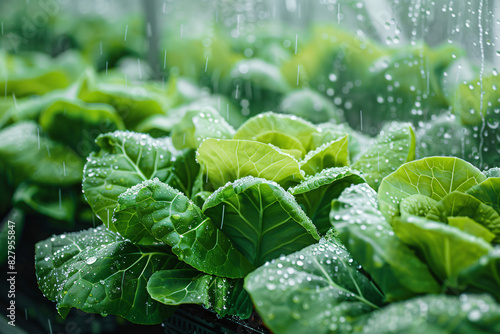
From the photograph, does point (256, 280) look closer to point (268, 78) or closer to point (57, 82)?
point (268, 78)

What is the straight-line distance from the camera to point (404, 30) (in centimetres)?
108

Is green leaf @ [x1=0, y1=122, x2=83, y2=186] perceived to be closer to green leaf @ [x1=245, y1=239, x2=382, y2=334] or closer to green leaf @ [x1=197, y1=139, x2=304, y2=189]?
green leaf @ [x1=197, y1=139, x2=304, y2=189]

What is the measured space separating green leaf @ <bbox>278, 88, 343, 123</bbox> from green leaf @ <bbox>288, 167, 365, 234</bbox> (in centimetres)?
59

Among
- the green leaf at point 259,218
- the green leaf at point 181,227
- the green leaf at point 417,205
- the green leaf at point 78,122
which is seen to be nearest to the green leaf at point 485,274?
the green leaf at point 417,205

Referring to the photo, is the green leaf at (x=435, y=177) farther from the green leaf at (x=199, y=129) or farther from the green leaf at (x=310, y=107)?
the green leaf at (x=310, y=107)

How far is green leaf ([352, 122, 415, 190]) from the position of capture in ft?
2.42

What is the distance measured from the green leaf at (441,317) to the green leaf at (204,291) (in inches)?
9.5

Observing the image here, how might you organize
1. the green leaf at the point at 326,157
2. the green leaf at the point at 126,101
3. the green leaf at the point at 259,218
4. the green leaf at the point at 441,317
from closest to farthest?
1. the green leaf at the point at 441,317
2. the green leaf at the point at 259,218
3. the green leaf at the point at 326,157
4. the green leaf at the point at 126,101

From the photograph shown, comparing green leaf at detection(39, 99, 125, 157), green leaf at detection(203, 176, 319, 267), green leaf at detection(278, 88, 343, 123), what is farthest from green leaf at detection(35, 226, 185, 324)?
green leaf at detection(278, 88, 343, 123)

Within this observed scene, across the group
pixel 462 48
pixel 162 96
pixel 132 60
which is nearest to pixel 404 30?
pixel 462 48

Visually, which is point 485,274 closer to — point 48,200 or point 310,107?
point 310,107

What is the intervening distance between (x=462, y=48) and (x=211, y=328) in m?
0.80

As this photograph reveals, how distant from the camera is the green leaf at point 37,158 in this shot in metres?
1.15

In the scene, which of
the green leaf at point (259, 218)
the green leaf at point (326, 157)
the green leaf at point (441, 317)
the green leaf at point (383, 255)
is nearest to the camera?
the green leaf at point (441, 317)
